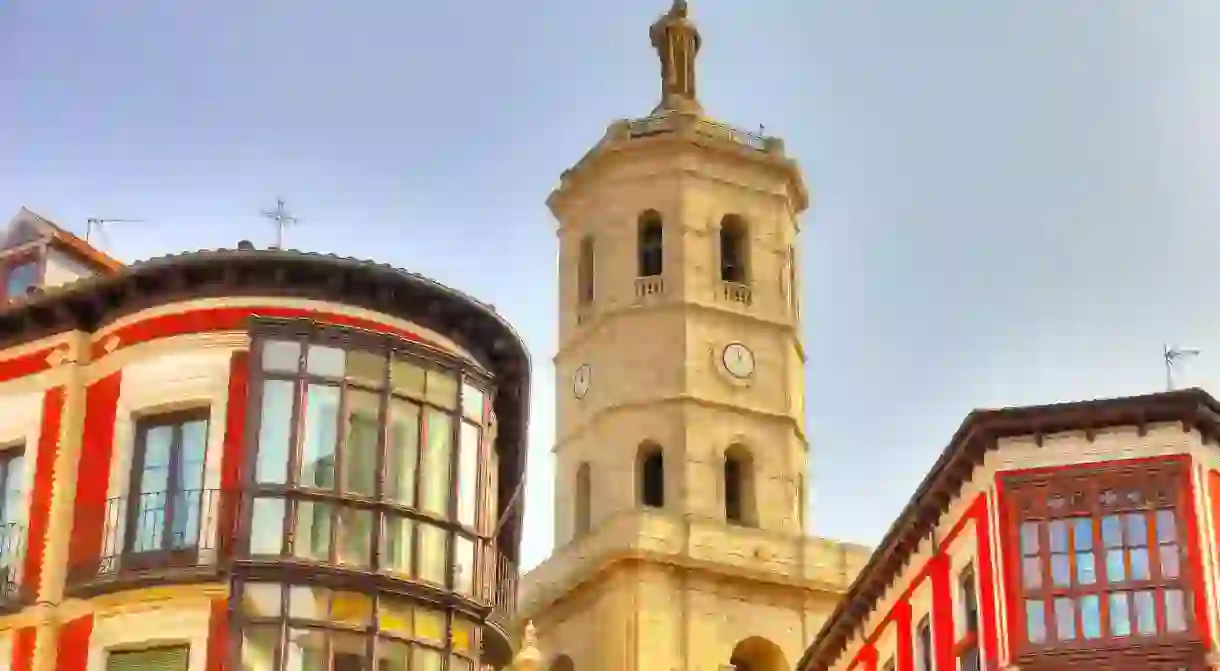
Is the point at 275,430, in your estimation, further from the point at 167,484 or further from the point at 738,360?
the point at 738,360

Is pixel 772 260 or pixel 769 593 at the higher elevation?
pixel 772 260

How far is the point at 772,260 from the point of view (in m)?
66.8

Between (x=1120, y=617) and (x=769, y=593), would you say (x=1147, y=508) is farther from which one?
(x=769, y=593)

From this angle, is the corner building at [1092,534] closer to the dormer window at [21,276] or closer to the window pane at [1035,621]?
the window pane at [1035,621]

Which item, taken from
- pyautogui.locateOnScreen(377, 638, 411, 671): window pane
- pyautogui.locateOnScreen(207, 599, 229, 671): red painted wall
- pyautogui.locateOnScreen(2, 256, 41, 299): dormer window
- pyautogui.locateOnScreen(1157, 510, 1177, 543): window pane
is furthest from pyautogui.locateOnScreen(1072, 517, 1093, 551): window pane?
pyautogui.locateOnScreen(2, 256, 41, 299): dormer window

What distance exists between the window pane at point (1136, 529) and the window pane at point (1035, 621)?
1938mm

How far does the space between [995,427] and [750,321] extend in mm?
28257

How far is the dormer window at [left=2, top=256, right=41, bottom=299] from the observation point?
36625mm

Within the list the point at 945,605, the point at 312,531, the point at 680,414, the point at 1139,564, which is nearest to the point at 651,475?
the point at 680,414

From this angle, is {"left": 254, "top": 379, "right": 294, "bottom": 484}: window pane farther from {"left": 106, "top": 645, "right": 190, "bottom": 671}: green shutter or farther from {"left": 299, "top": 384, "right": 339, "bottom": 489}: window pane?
{"left": 106, "top": 645, "right": 190, "bottom": 671}: green shutter

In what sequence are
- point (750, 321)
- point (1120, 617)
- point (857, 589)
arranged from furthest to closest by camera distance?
point (750, 321)
point (857, 589)
point (1120, 617)

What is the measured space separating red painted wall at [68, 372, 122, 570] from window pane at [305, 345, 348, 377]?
3208mm

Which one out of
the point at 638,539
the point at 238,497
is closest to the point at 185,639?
the point at 238,497

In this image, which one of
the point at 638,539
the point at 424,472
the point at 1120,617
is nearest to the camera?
the point at 424,472
